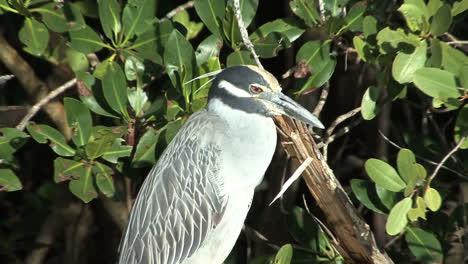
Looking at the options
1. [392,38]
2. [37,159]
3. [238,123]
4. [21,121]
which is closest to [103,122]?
[21,121]

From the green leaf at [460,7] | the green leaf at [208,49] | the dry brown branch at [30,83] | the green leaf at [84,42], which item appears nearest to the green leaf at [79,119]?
the green leaf at [84,42]

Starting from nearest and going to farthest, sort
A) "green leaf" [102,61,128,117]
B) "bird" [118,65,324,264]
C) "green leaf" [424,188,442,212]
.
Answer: "green leaf" [424,188,442,212] < "green leaf" [102,61,128,117] < "bird" [118,65,324,264]

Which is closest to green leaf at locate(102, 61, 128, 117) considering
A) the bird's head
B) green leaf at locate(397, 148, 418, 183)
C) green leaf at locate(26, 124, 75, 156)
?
green leaf at locate(26, 124, 75, 156)

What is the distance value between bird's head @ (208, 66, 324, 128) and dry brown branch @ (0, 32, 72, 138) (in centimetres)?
103

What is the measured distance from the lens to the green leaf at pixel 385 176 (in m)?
2.47

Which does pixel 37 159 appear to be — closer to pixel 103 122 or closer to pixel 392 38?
pixel 103 122

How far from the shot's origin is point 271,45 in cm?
276

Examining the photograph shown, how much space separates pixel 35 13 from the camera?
3.11 m

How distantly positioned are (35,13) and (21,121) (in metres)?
0.48

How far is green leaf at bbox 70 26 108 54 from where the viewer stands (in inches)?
112

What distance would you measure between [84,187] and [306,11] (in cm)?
103

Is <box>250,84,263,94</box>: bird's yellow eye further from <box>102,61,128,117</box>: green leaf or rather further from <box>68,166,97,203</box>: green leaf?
<box>68,166,97,203</box>: green leaf

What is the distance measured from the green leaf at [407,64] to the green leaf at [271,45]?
0.47m

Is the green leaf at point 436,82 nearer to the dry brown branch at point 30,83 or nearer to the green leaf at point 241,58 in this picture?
the green leaf at point 241,58
